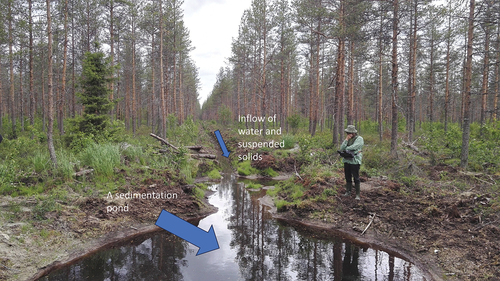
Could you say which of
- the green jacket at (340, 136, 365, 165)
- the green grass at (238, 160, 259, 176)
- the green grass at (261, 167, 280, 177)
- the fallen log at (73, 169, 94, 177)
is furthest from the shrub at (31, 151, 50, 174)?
the green grass at (261, 167, 280, 177)

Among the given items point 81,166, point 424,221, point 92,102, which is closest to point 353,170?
point 424,221

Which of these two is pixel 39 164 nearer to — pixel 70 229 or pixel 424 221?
pixel 70 229

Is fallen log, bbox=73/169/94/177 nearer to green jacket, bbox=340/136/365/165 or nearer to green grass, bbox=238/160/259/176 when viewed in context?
green jacket, bbox=340/136/365/165

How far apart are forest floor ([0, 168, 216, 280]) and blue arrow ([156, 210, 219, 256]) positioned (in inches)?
11.3

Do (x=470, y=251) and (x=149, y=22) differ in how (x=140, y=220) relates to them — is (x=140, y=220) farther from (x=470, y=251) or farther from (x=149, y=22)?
(x=149, y=22)

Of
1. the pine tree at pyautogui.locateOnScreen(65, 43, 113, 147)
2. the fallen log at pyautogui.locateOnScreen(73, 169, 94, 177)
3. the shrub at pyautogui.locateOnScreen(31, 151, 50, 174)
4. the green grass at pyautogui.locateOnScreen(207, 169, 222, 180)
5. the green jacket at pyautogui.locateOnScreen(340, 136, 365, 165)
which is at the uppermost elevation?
the pine tree at pyautogui.locateOnScreen(65, 43, 113, 147)

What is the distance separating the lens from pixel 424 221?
24.3 ft

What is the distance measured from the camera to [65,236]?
6621mm

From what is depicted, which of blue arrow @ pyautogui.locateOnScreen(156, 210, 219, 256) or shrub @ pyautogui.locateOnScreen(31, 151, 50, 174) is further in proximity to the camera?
shrub @ pyautogui.locateOnScreen(31, 151, 50, 174)

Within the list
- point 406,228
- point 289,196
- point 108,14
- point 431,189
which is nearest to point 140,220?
point 289,196

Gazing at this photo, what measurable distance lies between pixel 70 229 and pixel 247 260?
4455 mm

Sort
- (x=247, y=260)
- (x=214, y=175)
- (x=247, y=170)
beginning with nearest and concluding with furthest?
(x=247, y=260), (x=214, y=175), (x=247, y=170)

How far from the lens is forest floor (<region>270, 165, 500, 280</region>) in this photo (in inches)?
223

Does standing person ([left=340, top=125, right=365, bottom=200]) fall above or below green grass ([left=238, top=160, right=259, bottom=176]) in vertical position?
above
